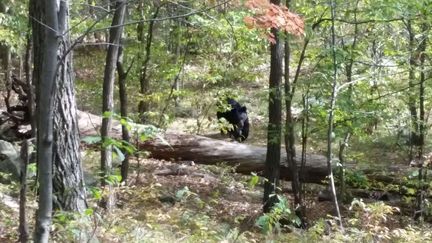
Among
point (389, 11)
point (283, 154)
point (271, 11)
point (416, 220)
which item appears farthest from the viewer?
point (283, 154)

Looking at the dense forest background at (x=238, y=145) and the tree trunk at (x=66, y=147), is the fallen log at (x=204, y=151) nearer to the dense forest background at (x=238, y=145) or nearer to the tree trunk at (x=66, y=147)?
the dense forest background at (x=238, y=145)

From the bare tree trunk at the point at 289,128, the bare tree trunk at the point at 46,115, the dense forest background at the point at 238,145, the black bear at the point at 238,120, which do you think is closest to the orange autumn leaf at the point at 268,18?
the dense forest background at the point at 238,145

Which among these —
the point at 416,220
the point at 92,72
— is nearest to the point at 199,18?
the point at 416,220

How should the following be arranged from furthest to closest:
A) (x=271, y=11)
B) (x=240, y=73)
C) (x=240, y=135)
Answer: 1. (x=240, y=135)
2. (x=240, y=73)
3. (x=271, y=11)

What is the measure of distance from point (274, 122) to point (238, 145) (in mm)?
2688

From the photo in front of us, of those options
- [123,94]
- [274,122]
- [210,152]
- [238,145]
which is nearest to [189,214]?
[123,94]

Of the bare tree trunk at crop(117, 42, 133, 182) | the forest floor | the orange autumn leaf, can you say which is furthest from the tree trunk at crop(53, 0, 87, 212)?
the bare tree trunk at crop(117, 42, 133, 182)

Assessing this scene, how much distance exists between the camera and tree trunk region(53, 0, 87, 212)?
4273 millimetres

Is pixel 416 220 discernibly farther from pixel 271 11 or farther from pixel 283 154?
pixel 271 11

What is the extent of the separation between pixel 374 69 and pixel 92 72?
11.0 metres

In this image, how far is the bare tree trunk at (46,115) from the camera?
264cm

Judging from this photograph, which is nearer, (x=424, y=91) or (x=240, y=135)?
(x=424, y=91)

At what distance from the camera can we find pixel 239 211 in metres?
8.98

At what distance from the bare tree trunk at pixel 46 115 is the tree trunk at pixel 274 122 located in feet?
15.9
